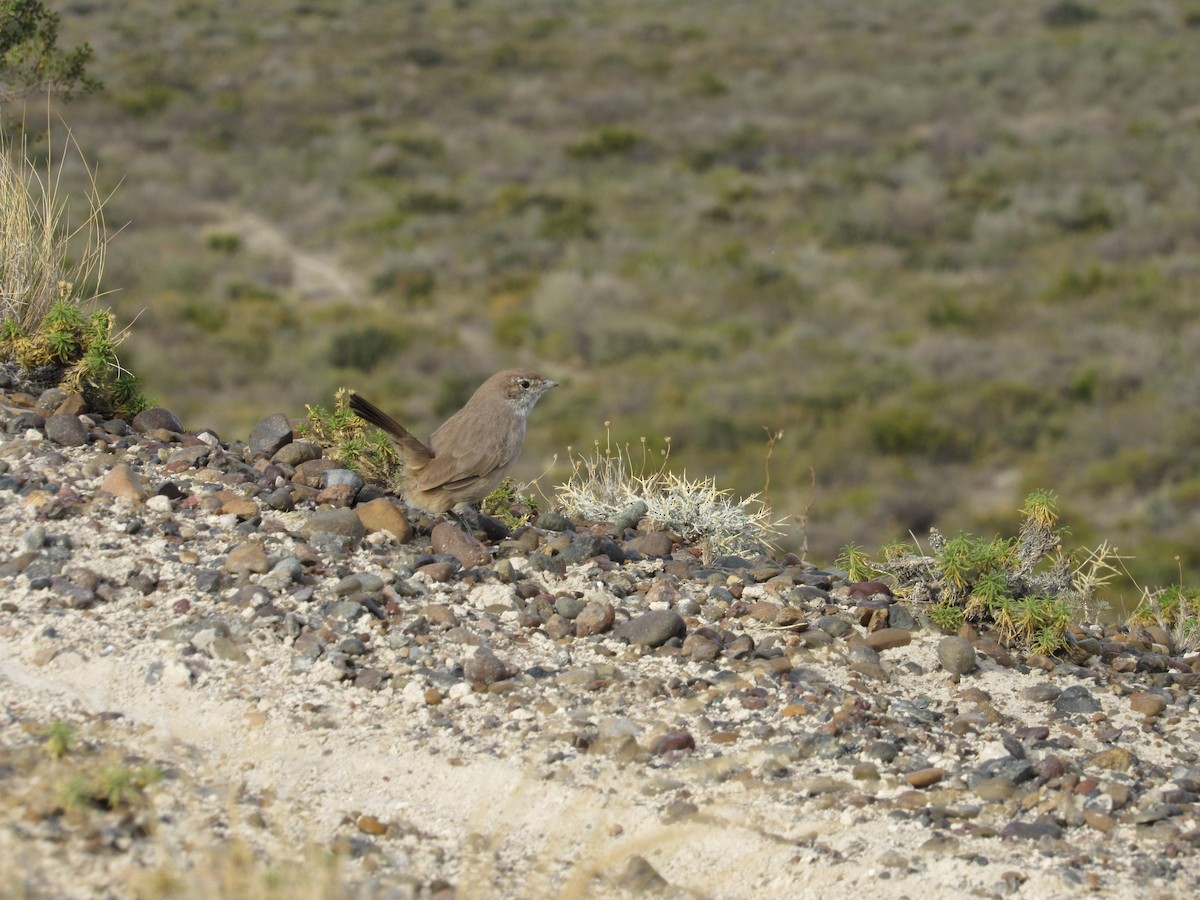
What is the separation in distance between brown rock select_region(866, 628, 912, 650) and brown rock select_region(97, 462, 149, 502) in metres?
3.07

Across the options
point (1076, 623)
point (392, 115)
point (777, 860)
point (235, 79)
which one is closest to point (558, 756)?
point (777, 860)

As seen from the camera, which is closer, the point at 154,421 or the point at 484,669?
the point at 484,669

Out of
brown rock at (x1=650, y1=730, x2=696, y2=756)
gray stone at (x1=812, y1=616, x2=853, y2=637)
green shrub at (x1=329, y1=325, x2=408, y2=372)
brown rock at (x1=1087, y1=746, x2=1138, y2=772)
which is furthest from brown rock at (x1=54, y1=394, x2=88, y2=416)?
green shrub at (x1=329, y1=325, x2=408, y2=372)

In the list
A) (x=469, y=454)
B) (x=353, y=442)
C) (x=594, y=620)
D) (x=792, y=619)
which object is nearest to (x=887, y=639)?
(x=792, y=619)

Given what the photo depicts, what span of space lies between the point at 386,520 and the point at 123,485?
1.11m

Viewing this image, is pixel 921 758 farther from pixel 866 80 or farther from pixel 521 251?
pixel 866 80

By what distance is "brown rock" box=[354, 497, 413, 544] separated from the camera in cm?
539

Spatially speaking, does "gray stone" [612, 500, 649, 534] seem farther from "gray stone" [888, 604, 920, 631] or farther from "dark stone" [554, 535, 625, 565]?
"gray stone" [888, 604, 920, 631]

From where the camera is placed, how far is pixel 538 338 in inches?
821

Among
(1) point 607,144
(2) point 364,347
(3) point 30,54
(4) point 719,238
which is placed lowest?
(2) point 364,347

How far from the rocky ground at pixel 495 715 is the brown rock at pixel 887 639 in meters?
0.02

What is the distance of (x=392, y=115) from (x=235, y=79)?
5.14 metres

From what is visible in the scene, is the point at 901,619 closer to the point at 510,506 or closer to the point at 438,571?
the point at 438,571

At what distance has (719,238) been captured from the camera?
82.4ft
